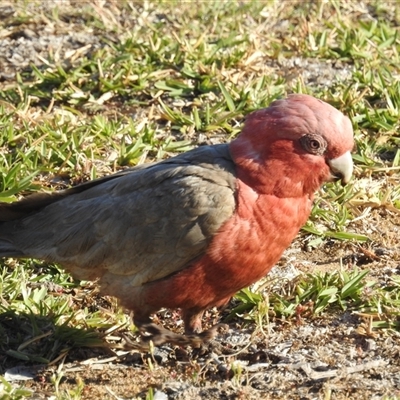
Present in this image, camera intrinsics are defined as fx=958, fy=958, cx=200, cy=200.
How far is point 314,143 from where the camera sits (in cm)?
447

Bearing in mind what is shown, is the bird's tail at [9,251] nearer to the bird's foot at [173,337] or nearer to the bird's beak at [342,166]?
the bird's foot at [173,337]

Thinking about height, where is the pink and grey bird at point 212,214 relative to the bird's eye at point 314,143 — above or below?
below

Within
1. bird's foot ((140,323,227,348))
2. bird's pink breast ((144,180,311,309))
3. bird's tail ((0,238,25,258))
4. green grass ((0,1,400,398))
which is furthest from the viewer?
green grass ((0,1,400,398))

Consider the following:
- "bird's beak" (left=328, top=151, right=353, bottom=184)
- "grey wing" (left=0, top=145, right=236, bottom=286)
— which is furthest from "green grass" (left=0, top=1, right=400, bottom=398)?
"bird's beak" (left=328, top=151, right=353, bottom=184)

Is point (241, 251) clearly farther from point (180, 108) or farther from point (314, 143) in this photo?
point (180, 108)

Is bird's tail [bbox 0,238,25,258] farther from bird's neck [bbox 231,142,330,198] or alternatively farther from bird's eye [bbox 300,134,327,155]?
bird's eye [bbox 300,134,327,155]

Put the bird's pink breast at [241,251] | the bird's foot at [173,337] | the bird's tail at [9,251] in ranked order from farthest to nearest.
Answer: the bird's tail at [9,251], the bird's foot at [173,337], the bird's pink breast at [241,251]

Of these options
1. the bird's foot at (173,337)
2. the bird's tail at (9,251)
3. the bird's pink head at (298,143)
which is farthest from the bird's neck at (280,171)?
the bird's tail at (9,251)

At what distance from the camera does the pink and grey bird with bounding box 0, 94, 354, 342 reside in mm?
4465

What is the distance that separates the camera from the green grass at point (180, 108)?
505 cm

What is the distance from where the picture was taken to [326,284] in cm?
514

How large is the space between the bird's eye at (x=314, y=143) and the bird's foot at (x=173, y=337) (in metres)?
0.99

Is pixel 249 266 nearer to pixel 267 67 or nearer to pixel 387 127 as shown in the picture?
pixel 387 127

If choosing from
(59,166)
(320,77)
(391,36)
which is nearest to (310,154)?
(59,166)
